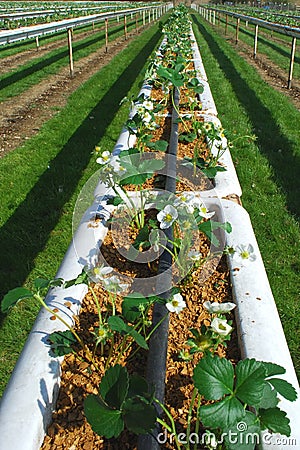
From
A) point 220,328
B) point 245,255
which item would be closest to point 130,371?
point 220,328

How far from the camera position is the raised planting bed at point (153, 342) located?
1137mm

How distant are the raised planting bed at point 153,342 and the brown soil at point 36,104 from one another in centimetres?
290

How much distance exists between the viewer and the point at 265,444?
1.31m

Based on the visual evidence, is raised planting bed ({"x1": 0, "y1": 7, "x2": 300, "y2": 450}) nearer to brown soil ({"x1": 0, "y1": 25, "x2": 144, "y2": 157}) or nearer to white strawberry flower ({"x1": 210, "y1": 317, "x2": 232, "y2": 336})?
white strawberry flower ({"x1": 210, "y1": 317, "x2": 232, "y2": 336})

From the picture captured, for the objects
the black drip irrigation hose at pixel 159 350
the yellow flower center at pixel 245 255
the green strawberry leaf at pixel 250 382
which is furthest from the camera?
the yellow flower center at pixel 245 255

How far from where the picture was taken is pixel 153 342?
166 centimetres

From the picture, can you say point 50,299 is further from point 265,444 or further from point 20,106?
point 20,106

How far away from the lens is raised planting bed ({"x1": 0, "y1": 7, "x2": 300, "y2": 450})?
3.73 feet

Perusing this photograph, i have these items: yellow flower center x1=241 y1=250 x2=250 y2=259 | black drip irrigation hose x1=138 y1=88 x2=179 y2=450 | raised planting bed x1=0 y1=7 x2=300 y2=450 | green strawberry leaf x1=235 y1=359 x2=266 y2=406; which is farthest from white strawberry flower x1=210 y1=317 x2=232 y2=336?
yellow flower center x1=241 y1=250 x2=250 y2=259

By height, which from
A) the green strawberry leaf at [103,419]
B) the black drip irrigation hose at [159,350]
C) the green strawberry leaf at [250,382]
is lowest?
the black drip irrigation hose at [159,350]

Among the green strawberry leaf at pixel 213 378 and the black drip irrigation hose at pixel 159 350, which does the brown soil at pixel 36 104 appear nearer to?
the black drip irrigation hose at pixel 159 350

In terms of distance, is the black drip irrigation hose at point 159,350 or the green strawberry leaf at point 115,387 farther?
the black drip irrigation hose at point 159,350

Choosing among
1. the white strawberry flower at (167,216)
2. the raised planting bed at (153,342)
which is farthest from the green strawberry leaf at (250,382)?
the white strawberry flower at (167,216)

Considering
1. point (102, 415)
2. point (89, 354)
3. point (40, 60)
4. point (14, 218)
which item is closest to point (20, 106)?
point (14, 218)
